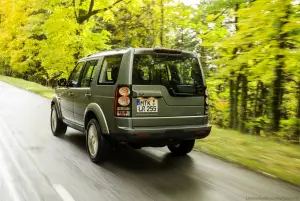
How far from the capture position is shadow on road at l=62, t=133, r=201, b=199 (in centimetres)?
471

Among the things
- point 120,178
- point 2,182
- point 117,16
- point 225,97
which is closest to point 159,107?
point 120,178

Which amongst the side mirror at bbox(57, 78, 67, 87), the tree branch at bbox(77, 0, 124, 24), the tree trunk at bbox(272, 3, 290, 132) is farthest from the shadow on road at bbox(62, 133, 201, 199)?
the tree branch at bbox(77, 0, 124, 24)

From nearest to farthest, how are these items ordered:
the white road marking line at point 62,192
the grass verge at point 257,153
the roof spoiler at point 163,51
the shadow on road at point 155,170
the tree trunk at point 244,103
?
the white road marking line at point 62,192 < the shadow on road at point 155,170 < the grass verge at point 257,153 < the roof spoiler at point 163,51 < the tree trunk at point 244,103

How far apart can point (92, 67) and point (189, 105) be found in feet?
7.04

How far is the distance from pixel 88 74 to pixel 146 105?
6.17 feet

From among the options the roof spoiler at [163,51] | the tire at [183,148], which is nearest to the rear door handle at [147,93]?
the roof spoiler at [163,51]

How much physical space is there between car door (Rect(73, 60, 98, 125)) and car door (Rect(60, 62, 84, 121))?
22cm

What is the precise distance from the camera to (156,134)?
5.40 m

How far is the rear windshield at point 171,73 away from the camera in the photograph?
5.52m

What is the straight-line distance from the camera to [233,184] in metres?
4.85

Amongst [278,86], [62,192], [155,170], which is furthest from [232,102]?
[62,192]

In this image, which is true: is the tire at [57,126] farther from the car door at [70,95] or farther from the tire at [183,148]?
the tire at [183,148]

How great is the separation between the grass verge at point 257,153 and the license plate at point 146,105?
1.89 meters

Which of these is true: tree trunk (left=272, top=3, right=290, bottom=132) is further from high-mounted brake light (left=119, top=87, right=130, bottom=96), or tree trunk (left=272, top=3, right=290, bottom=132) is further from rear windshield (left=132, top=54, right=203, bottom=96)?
high-mounted brake light (left=119, top=87, right=130, bottom=96)
